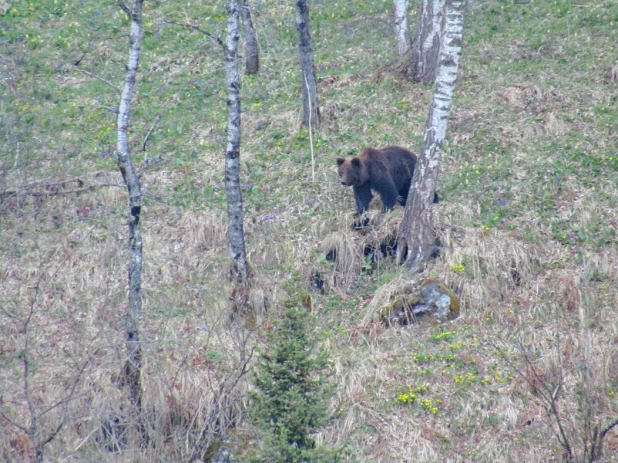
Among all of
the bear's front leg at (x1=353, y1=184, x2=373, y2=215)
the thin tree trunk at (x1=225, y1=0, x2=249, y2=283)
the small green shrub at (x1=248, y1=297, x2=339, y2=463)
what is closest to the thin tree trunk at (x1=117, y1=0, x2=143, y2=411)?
the thin tree trunk at (x1=225, y1=0, x2=249, y2=283)

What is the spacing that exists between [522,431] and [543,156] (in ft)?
18.3

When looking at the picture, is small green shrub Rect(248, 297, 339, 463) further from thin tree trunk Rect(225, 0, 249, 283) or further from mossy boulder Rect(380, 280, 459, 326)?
thin tree trunk Rect(225, 0, 249, 283)

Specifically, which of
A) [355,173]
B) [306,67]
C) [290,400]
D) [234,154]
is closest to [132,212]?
[234,154]

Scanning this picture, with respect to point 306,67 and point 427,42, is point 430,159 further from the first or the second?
point 427,42

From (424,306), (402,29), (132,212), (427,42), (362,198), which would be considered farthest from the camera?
(402,29)

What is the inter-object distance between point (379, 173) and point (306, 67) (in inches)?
124

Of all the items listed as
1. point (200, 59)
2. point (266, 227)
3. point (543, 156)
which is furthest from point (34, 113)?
point (543, 156)

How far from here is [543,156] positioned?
40.8 feet

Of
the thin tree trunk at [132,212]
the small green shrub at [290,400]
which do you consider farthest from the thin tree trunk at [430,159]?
the small green shrub at [290,400]

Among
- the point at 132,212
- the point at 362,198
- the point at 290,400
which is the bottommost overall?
the point at 290,400

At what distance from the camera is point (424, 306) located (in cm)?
1025

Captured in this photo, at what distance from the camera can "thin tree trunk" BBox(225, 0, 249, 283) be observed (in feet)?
31.2

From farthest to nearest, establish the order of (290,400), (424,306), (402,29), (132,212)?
(402,29)
(424,306)
(132,212)
(290,400)

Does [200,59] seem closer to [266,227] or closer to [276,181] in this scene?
[276,181]
